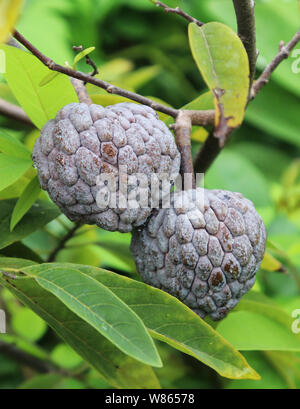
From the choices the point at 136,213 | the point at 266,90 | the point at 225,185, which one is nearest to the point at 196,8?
the point at 266,90

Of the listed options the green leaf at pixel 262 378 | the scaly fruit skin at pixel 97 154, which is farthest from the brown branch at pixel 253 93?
the green leaf at pixel 262 378

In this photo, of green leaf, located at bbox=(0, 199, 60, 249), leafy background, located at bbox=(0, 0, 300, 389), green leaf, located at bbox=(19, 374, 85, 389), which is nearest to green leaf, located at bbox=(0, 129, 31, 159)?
leafy background, located at bbox=(0, 0, 300, 389)

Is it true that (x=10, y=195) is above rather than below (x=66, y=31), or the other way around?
above

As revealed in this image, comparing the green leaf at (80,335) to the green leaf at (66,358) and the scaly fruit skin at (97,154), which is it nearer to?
the scaly fruit skin at (97,154)

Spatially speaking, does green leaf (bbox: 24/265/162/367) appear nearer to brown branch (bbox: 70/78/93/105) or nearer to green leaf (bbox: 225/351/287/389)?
brown branch (bbox: 70/78/93/105)

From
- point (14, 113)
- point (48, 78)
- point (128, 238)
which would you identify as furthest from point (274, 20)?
point (48, 78)
